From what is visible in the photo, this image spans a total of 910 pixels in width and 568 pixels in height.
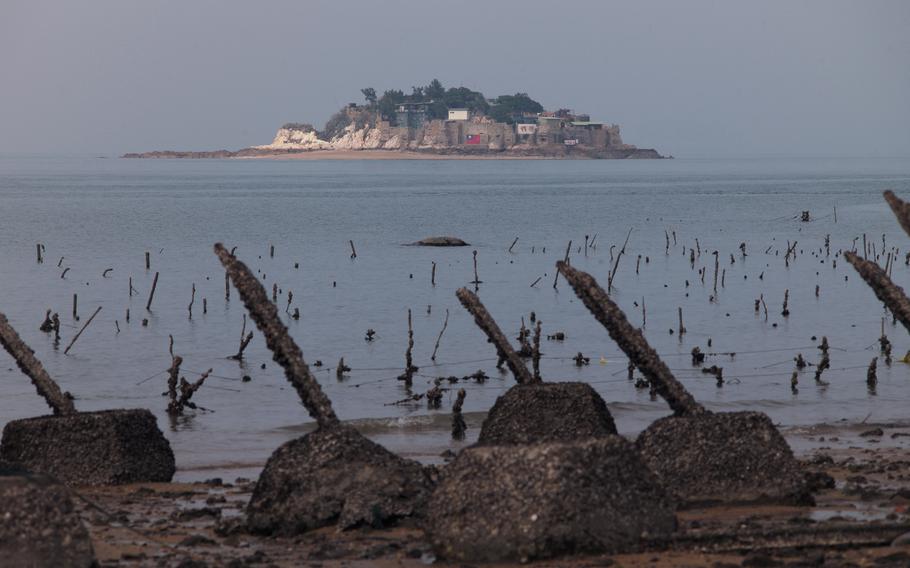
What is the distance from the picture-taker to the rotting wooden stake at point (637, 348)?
14.6 m

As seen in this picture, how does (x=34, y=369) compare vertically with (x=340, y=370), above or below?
above

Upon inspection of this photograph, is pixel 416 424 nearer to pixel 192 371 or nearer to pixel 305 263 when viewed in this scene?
pixel 192 371

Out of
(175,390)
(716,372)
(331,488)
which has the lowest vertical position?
(716,372)

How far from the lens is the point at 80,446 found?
16.3 meters

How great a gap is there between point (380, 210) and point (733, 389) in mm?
93718

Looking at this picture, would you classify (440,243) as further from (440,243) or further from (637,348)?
(637,348)

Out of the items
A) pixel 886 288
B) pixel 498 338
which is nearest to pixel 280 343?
pixel 498 338

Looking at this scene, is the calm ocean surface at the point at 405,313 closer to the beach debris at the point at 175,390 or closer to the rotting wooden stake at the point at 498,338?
the beach debris at the point at 175,390

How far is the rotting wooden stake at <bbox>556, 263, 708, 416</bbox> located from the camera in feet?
47.8

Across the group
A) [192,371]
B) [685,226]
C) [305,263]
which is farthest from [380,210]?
[192,371]

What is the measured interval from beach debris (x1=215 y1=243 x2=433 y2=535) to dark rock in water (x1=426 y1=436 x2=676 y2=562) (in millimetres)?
1662

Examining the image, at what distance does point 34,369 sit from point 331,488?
4519mm

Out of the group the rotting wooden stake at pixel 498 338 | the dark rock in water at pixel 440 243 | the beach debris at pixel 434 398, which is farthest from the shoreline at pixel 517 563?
the dark rock in water at pixel 440 243

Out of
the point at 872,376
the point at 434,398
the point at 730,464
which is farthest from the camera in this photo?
the point at 872,376
